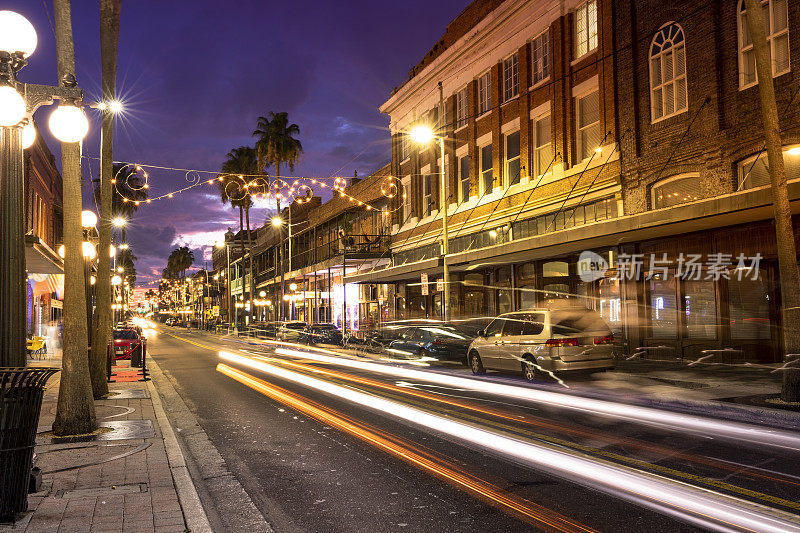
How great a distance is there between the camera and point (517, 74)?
27.3 metres

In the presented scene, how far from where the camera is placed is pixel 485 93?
98.3 feet

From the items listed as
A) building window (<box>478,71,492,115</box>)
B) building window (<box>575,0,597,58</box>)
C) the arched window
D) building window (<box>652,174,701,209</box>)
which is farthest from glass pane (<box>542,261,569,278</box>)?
building window (<box>478,71,492,115</box>)

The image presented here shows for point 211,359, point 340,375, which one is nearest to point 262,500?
point 340,375

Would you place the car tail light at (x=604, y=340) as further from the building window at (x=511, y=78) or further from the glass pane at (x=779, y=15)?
the building window at (x=511, y=78)

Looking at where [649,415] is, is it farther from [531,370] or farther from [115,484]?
[115,484]

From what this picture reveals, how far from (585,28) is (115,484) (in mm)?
21790

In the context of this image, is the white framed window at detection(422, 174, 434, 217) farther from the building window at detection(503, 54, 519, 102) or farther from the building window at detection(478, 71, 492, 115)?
the building window at detection(503, 54, 519, 102)

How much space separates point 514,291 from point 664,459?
1919 centimetres

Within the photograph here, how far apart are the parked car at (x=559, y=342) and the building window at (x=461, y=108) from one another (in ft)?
56.8

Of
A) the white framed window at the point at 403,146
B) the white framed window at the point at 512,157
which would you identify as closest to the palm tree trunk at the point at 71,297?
the white framed window at the point at 512,157

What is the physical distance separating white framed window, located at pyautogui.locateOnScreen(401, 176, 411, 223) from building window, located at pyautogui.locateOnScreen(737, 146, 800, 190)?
71.7 feet

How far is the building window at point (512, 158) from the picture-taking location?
2717cm

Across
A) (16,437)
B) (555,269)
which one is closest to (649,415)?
(16,437)

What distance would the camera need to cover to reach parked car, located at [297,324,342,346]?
1409 inches
